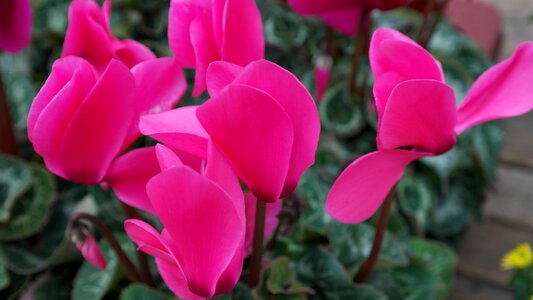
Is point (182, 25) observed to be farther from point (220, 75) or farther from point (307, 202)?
point (307, 202)

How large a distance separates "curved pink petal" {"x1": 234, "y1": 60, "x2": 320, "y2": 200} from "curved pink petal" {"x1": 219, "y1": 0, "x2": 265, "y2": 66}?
0.07 metres

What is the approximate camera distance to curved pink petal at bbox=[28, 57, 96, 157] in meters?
0.38

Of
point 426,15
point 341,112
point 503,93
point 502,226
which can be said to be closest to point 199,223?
point 503,93

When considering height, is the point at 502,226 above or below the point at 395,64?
below

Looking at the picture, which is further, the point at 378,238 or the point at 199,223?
the point at 378,238

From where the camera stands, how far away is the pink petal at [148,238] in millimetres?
347

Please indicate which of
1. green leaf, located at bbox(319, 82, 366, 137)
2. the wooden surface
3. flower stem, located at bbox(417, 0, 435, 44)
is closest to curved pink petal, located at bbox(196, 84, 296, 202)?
flower stem, located at bbox(417, 0, 435, 44)

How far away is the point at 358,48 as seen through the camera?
0.80 m

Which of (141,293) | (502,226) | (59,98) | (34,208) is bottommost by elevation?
(502,226)

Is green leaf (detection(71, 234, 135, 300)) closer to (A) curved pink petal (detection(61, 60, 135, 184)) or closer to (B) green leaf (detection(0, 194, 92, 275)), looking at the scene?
(B) green leaf (detection(0, 194, 92, 275))

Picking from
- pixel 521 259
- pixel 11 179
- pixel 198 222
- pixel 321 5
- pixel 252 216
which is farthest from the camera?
pixel 521 259

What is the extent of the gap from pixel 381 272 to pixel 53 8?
772 millimetres

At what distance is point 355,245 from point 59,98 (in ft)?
1.33

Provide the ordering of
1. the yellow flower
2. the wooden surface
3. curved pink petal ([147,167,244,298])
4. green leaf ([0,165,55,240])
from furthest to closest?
1. the wooden surface
2. the yellow flower
3. green leaf ([0,165,55,240])
4. curved pink petal ([147,167,244,298])
